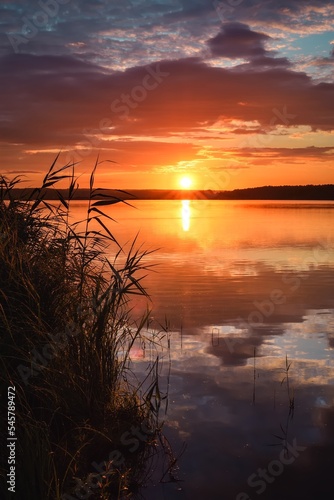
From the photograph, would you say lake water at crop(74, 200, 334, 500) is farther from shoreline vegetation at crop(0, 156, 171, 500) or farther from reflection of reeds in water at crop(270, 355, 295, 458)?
shoreline vegetation at crop(0, 156, 171, 500)

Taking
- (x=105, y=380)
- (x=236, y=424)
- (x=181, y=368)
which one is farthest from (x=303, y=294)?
(x=105, y=380)

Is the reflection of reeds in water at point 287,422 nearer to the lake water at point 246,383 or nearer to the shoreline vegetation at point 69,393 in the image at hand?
the lake water at point 246,383

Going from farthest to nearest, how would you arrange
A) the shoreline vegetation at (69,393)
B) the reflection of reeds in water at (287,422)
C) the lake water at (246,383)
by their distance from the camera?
the reflection of reeds in water at (287,422), the lake water at (246,383), the shoreline vegetation at (69,393)

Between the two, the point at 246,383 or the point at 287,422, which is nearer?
the point at 287,422

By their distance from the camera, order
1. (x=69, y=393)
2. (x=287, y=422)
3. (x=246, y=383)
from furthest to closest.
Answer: (x=246, y=383), (x=287, y=422), (x=69, y=393)

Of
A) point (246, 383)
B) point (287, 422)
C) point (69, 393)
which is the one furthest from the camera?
point (246, 383)

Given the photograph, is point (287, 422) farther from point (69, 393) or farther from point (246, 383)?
point (69, 393)

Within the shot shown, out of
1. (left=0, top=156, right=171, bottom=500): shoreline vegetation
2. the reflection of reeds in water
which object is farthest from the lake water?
(left=0, top=156, right=171, bottom=500): shoreline vegetation

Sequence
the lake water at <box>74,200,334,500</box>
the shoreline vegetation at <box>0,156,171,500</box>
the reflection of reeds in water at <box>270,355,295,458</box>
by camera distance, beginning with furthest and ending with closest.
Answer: the reflection of reeds in water at <box>270,355,295,458</box> < the lake water at <box>74,200,334,500</box> < the shoreline vegetation at <box>0,156,171,500</box>

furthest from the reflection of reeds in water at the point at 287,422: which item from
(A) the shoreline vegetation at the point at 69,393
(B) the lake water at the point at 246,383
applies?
(A) the shoreline vegetation at the point at 69,393

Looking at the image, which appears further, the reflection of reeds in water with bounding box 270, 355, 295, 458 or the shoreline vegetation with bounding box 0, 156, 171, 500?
the reflection of reeds in water with bounding box 270, 355, 295, 458

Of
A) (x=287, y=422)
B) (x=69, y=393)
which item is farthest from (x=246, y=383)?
(x=69, y=393)

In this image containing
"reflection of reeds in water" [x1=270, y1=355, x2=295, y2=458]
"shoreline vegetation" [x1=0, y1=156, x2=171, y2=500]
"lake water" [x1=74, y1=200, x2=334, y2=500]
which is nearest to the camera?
"shoreline vegetation" [x1=0, y1=156, x2=171, y2=500]

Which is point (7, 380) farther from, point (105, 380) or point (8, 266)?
point (8, 266)
